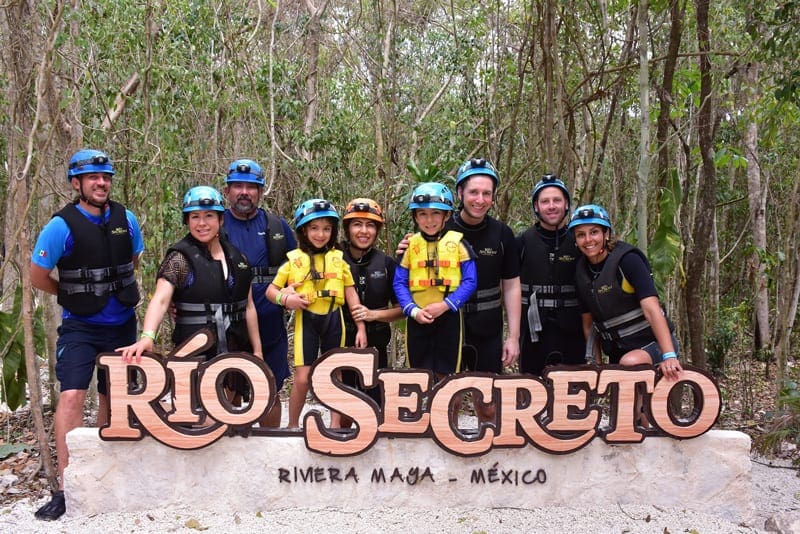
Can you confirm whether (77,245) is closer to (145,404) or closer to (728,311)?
(145,404)

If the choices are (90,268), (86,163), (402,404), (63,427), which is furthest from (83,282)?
(402,404)

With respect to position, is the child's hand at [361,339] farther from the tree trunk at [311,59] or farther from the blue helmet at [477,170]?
the tree trunk at [311,59]

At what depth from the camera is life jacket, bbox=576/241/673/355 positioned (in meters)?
4.41

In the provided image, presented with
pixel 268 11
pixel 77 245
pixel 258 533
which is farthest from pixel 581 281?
pixel 268 11

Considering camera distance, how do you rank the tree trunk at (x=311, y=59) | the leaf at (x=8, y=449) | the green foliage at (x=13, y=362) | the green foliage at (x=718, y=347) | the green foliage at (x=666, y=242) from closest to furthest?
the leaf at (x=8, y=449) < the green foliage at (x=13, y=362) < the green foliage at (x=666, y=242) < the green foliage at (x=718, y=347) < the tree trunk at (x=311, y=59)

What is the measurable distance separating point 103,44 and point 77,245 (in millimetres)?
4251

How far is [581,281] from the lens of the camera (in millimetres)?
4559

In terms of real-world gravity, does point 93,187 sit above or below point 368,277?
above

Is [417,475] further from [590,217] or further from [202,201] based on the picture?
[202,201]

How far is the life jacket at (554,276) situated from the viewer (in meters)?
4.80

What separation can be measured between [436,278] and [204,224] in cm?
155

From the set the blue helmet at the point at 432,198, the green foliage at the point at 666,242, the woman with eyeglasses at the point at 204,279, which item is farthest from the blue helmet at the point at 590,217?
the woman with eyeglasses at the point at 204,279

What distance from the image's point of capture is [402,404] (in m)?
4.35

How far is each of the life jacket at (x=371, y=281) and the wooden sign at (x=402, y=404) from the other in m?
0.49
